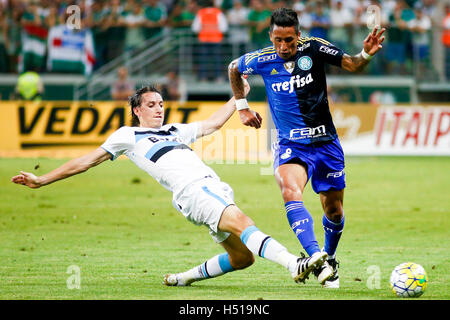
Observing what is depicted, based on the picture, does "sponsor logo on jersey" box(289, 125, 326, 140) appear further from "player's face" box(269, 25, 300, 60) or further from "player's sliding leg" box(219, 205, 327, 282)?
"player's sliding leg" box(219, 205, 327, 282)

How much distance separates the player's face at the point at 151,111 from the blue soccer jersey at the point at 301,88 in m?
1.03

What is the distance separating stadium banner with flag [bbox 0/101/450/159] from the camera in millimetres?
23109

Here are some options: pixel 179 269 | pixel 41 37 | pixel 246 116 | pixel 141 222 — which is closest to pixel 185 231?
pixel 141 222

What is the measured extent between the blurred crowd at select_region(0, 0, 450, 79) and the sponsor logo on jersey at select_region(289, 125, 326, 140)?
1883cm

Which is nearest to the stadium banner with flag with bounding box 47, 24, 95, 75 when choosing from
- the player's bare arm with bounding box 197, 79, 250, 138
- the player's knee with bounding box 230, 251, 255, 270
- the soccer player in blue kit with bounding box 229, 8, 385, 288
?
the player's bare arm with bounding box 197, 79, 250, 138

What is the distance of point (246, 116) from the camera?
8.00 metres

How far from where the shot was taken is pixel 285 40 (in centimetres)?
763

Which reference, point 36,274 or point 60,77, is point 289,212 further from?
point 60,77

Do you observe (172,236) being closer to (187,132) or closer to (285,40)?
(187,132)

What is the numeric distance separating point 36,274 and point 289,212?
108 inches

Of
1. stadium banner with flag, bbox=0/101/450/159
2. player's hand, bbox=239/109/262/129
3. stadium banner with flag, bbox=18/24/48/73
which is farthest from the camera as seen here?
stadium banner with flag, bbox=18/24/48/73

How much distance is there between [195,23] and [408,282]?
20.9 metres

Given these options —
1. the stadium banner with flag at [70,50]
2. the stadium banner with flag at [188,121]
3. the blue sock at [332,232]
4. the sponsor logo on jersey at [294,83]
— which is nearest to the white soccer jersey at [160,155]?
the sponsor logo on jersey at [294,83]

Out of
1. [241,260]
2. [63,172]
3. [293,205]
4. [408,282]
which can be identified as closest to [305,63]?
[293,205]
